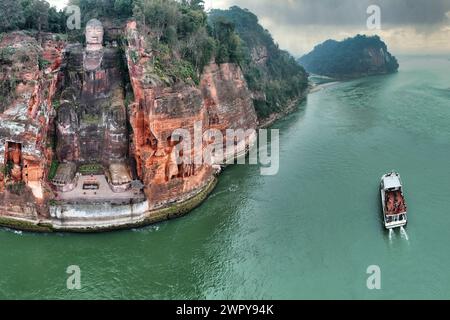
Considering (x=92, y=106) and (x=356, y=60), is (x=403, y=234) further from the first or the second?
(x=356, y=60)

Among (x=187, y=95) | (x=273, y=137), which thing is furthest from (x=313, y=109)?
(x=187, y=95)

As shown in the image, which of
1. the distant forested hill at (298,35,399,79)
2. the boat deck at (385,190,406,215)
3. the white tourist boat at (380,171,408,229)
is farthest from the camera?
the distant forested hill at (298,35,399,79)

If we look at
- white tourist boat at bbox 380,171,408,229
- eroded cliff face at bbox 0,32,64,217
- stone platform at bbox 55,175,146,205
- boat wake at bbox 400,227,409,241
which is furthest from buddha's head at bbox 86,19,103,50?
boat wake at bbox 400,227,409,241

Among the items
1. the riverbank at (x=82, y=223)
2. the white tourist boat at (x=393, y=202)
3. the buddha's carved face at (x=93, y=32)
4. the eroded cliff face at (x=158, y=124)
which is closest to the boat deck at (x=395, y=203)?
the white tourist boat at (x=393, y=202)

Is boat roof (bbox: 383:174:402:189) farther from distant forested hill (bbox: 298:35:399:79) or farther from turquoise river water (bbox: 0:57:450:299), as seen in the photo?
distant forested hill (bbox: 298:35:399:79)

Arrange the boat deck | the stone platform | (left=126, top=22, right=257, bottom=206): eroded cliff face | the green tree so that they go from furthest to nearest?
1. the green tree
2. (left=126, top=22, right=257, bottom=206): eroded cliff face
3. the boat deck
4. the stone platform

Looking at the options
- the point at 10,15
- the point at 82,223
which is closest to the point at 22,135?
the point at 82,223

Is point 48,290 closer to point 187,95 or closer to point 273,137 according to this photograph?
point 187,95
